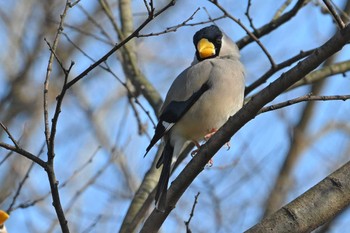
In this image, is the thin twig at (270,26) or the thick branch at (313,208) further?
the thin twig at (270,26)

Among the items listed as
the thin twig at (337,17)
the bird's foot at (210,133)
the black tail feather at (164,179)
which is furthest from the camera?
the bird's foot at (210,133)

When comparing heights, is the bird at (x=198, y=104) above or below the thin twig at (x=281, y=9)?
below

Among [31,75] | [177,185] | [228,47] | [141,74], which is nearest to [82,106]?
[31,75]

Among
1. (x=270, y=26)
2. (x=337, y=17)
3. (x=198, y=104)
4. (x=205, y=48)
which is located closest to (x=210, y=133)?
(x=198, y=104)

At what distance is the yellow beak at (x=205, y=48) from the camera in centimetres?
475

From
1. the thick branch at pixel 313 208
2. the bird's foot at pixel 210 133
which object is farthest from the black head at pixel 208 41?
the thick branch at pixel 313 208

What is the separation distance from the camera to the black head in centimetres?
476

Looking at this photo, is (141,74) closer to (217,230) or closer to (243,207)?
(217,230)

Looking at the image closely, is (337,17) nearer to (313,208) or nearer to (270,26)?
(313,208)

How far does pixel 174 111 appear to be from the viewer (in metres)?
4.29

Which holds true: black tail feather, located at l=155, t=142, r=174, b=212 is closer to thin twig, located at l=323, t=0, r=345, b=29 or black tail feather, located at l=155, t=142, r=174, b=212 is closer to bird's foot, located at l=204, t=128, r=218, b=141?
bird's foot, located at l=204, t=128, r=218, b=141

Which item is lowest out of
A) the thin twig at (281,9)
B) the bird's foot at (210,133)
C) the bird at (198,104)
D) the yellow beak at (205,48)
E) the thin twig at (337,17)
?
the thin twig at (337,17)

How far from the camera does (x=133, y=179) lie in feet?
23.6

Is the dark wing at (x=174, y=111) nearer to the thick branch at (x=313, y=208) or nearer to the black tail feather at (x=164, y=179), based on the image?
the black tail feather at (x=164, y=179)
